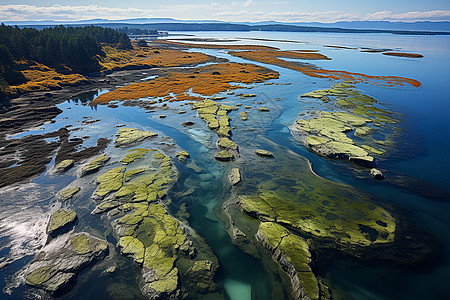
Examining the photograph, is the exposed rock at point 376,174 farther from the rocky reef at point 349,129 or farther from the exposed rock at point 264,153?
the exposed rock at point 264,153

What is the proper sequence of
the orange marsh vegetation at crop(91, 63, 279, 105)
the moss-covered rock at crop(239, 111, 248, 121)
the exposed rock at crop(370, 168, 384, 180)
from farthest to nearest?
the orange marsh vegetation at crop(91, 63, 279, 105)
the moss-covered rock at crop(239, 111, 248, 121)
the exposed rock at crop(370, 168, 384, 180)

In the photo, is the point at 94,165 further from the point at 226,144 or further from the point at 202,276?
the point at 202,276

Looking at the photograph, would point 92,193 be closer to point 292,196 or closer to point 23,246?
point 23,246

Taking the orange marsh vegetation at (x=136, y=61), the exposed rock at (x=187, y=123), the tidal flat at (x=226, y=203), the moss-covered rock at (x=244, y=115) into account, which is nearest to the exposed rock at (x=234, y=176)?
the tidal flat at (x=226, y=203)

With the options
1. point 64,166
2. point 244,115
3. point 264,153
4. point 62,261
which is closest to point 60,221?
point 62,261

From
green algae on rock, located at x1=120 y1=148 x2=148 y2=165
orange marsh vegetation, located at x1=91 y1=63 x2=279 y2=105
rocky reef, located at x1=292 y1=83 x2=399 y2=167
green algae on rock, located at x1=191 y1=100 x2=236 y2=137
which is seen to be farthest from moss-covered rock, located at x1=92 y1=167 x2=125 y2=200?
orange marsh vegetation, located at x1=91 y1=63 x2=279 y2=105

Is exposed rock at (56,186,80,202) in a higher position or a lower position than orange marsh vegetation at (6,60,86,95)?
lower

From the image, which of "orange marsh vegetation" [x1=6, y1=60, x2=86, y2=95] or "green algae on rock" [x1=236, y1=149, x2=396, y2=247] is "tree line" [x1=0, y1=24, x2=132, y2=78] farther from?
"green algae on rock" [x1=236, y1=149, x2=396, y2=247]
